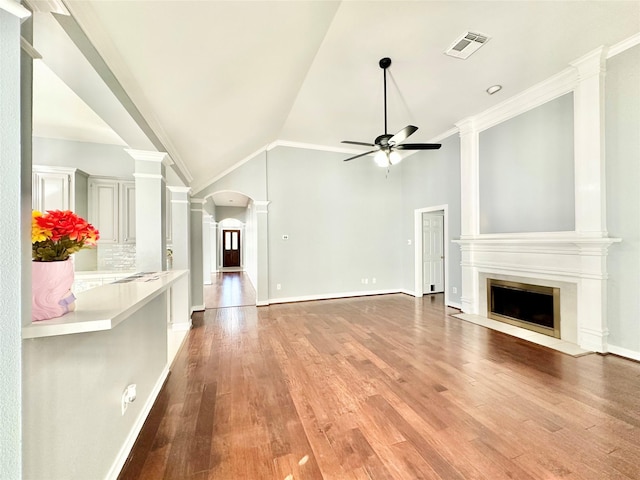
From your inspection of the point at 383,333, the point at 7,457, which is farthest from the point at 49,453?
the point at 383,333

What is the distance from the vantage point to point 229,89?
2.61 metres

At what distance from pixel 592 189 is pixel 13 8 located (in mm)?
4767

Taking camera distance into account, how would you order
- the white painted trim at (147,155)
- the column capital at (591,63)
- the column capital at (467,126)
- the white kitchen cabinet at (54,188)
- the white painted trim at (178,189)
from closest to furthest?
the white painted trim at (147,155) → the column capital at (591,63) → the white kitchen cabinet at (54,188) → the white painted trim at (178,189) → the column capital at (467,126)

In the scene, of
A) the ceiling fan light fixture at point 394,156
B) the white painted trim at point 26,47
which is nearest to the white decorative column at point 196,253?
the ceiling fan light fixture at point 394,156

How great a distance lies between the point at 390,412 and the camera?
2139mm

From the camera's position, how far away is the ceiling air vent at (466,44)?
2795 mm

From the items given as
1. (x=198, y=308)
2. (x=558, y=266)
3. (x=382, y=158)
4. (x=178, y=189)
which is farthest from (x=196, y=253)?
(x=558, y=266)

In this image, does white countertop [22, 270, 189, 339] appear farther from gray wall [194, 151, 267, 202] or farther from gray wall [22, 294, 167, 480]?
gray wall [194, 151, 267, 202]

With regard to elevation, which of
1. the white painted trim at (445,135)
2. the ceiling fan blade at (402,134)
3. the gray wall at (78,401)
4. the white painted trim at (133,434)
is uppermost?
the white painted trim at (445,135)

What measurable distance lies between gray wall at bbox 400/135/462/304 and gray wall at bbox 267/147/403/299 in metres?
0.23

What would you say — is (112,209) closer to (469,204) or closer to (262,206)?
(262,206)

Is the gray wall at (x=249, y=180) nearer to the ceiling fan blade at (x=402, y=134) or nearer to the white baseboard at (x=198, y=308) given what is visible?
the white baseboard at (x=198, y=308)

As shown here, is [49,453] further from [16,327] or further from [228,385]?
[228,385]

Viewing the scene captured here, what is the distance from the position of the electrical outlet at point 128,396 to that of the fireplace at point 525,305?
479 centimetres
